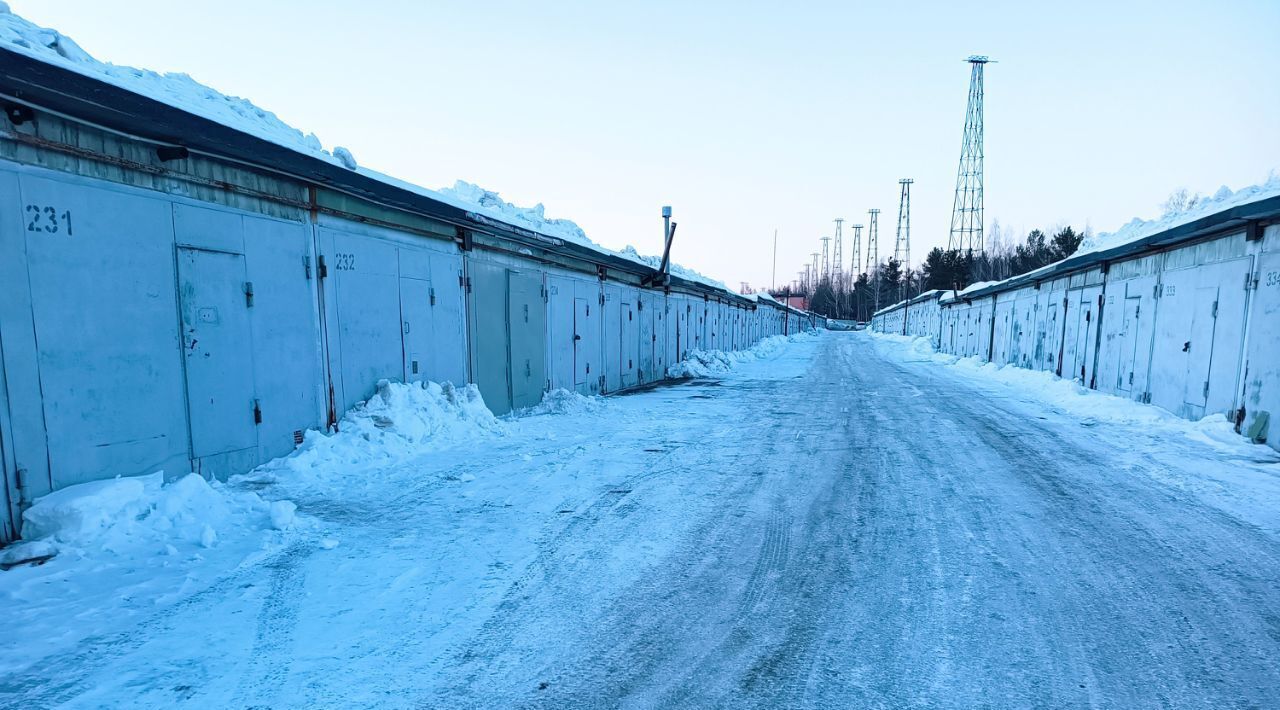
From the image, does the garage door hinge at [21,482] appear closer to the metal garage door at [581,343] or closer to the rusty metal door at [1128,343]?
the metal garage door at [581,343]

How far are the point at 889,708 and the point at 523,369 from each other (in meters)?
9.53

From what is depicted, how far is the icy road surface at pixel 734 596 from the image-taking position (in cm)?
292

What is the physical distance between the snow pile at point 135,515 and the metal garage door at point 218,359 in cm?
77

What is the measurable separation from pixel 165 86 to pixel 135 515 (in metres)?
4.35

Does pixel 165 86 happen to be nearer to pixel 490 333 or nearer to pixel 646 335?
pixel 490 333

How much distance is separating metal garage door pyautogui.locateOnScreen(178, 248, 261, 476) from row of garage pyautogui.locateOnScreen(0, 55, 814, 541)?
2 cm

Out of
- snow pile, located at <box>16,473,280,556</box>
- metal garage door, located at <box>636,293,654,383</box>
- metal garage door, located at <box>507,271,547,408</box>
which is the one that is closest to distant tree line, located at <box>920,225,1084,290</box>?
metal garage door, located at <box>636,293,654,383</box>

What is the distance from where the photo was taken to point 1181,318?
10.8 metres

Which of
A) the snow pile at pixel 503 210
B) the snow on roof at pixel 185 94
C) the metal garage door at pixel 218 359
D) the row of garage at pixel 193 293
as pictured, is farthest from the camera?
the snow pile at pixel 503 210

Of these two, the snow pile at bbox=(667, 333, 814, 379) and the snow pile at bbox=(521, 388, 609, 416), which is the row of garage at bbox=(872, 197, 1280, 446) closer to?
the snow pile at bbox=(667, 333, 814, 379)

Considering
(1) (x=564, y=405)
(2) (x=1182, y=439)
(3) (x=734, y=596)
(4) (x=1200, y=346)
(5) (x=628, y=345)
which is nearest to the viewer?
(3) (x=734, y=596)

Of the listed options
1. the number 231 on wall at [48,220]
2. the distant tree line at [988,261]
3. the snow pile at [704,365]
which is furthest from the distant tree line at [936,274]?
the number 231 on wall at [48,220]

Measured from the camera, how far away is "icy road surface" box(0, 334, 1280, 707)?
2924 millimetres

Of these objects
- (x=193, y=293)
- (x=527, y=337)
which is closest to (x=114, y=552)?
(x=193, y=293)
